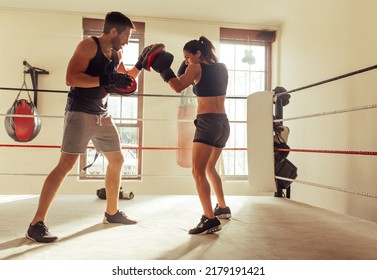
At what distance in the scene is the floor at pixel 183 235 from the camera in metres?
1.34

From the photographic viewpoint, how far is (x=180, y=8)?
4477mm

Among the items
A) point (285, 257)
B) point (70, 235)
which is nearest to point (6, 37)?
point (70, 235)

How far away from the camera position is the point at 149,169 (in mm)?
4723

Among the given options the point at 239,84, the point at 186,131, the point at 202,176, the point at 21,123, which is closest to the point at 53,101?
the point at 21,123

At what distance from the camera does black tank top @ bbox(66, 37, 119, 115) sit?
5.31ft

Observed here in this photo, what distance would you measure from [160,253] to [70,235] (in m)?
0.52

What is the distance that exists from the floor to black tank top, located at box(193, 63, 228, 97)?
69 centimetres

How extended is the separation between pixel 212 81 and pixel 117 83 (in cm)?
45

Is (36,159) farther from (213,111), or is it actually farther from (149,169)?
(213,111)

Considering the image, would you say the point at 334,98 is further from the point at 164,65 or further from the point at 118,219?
the point at 118,219

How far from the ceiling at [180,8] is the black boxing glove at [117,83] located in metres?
2.95

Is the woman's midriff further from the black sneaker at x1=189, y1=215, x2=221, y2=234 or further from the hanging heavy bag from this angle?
the hanging heavy bag

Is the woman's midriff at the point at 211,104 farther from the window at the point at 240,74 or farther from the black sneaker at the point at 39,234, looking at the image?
the window at the point at 240,74

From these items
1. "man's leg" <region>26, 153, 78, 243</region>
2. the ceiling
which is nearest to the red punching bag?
the ceiling
